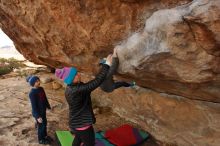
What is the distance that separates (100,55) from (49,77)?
4.38 meters

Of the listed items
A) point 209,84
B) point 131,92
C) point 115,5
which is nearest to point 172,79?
point 209,84

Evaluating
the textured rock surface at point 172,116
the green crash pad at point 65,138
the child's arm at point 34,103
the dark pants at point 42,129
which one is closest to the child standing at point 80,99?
the green crash pad at point 65,138

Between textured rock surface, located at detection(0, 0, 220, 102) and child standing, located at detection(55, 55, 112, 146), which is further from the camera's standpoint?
child standing, located at detection(55, 55, 112, 146)

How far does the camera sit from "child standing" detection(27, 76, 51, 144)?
607cm

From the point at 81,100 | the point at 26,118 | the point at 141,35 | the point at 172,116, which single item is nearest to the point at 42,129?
the point at 26,118

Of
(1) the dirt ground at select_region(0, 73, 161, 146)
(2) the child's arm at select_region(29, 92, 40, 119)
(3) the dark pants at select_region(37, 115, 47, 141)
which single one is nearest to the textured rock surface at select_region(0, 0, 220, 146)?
(1) the dirt ground at select_region(0, 73, 161, 146)

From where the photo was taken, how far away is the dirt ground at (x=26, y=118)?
6625mm

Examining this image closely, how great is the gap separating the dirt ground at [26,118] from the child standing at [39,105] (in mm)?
195

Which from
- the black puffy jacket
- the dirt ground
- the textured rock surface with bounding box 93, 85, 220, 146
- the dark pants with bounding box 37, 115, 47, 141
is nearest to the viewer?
the black puffy jacket

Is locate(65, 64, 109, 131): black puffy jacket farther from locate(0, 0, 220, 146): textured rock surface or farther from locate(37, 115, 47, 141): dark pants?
locate(37, 115, 47, 141): dark pants

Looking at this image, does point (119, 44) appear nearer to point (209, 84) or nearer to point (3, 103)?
point (209, 84)

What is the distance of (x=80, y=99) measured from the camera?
489 centimetres

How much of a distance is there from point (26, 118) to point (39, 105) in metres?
1.59

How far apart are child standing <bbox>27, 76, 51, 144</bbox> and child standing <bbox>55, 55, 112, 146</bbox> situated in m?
1.13
